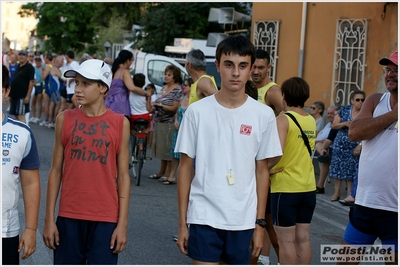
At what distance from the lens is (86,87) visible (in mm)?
4598

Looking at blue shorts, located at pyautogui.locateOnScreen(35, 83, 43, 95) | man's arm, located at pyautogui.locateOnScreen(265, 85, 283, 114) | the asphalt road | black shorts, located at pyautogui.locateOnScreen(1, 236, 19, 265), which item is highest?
man's arm, located at pyautogui.locateOnScreen(265, 85, 283, 114)

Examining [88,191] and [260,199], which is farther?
[260,199]

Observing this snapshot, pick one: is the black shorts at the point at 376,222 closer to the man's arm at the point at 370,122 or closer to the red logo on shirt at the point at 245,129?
→ the man's arm at the point at 370,122

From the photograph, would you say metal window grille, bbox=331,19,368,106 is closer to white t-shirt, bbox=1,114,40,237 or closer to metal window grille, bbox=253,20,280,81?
metal window grille, bbox=253,20,280,81

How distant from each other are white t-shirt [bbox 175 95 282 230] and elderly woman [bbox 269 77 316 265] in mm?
1359

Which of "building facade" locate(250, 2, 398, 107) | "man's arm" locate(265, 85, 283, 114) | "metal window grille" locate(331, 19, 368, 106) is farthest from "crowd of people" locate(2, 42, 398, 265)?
"metal window grille" locate(331, 19, 368, 106)

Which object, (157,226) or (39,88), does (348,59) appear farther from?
(157,226)

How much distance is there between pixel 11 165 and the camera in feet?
13.7

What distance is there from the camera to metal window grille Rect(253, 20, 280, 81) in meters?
18.9

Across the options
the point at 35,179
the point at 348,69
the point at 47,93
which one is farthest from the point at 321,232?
the point at 47,93

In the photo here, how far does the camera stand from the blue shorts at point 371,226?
5082 mm

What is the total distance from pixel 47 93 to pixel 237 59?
1609 centimetres

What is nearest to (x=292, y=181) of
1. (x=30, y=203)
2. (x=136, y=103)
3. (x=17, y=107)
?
(x=30, y=203)

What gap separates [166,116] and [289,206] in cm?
636
